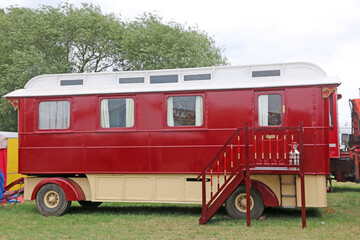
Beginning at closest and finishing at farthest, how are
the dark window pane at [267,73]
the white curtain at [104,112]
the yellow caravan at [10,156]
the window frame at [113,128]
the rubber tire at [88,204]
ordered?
the dark window pane at [267,73] < the window frame at [113,128] < the white curtain at [104,112] < the rubber tire at [88,204] < the yellow caravan at [10,156]

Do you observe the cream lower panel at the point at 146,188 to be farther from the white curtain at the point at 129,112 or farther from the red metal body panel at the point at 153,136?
the white curtain at the point at 129,112

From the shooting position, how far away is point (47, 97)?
1060cm

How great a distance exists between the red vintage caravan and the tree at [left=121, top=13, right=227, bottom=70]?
1370cm

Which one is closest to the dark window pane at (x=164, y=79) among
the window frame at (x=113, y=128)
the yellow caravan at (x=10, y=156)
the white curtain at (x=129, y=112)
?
the window frame at (x=113, y=128)

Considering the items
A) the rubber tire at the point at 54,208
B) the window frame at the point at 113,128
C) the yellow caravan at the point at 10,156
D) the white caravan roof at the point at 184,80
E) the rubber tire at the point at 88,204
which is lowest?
the rubber tire at the point at 88,204

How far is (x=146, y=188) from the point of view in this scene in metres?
10.0

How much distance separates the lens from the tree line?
2384 cm

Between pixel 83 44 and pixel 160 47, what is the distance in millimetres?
4507

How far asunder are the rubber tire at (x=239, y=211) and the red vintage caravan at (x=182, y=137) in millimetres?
22

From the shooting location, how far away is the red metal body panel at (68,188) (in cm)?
1017

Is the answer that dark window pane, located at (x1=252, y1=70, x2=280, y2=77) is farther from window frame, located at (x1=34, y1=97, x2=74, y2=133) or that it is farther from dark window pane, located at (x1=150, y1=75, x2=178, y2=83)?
window frame, located at (x1=34, y1=97, x2=74, y2=133)

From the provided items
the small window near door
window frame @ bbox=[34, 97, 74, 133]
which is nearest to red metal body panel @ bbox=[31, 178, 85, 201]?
window frame @ bbox=[34, 97, 74, 133]

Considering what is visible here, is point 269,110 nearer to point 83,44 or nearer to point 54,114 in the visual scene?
point 54,114

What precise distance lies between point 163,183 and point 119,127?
1.66 meters
